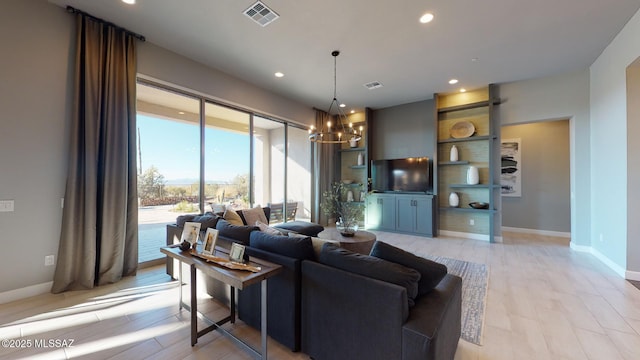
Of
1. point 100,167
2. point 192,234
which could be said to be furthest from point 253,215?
point 100,167

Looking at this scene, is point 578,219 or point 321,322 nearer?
point 321,322

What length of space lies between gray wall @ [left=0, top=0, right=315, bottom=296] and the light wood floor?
524 millimetres

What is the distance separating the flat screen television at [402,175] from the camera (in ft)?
19.9

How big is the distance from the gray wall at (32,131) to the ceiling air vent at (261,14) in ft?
7.28

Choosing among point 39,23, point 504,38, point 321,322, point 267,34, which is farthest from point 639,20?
point 39,23

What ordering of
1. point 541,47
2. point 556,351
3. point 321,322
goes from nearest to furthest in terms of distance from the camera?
point 321,322
point 556,351
point 541,47

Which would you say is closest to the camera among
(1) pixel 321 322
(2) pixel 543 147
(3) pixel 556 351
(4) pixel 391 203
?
(1) pixel 321 322

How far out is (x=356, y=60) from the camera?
13.7 ft

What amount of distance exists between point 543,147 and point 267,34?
6792mm

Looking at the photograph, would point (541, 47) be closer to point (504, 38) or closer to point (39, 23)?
point (504, 38)

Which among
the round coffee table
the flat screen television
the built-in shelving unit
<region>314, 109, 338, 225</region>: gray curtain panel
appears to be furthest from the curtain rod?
the built-in shelving unit

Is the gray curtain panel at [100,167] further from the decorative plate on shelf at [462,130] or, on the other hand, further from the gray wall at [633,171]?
the gray wall at [633,171]

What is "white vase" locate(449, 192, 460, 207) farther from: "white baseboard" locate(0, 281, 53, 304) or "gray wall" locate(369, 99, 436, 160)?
"white baseboard" locate(0, 281, 53, 304)

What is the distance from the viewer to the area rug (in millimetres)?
2191
